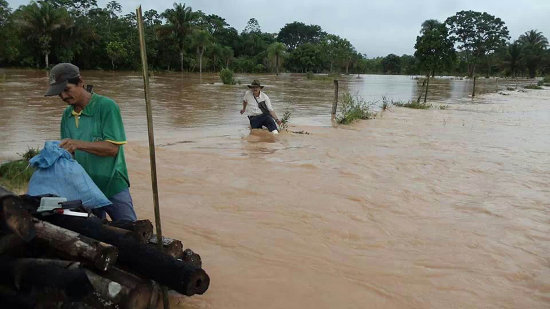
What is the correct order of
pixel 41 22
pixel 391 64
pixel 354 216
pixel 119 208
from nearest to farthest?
pixel 119 208, pixel 354 216, pixel 41 22, pixel 391 64

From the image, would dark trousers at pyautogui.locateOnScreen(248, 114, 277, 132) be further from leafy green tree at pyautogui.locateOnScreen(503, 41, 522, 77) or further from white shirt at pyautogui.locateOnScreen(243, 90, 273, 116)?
leafy green tree at pyautogui.locateOnScreen(503, 41, 522, 77)

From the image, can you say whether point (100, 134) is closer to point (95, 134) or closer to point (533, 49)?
point (95, 134)

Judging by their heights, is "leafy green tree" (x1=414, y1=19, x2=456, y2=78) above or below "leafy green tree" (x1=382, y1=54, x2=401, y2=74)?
below

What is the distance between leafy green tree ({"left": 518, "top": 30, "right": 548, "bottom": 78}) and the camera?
62.3 meters

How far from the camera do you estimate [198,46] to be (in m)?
47.2

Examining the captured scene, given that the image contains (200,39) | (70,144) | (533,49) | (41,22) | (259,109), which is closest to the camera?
(70,144)

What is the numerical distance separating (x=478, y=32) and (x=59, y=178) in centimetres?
8988

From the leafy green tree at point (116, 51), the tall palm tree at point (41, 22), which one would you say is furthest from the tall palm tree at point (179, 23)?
the tall palm tree at point (41, 22)

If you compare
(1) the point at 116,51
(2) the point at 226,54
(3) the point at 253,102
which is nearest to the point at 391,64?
(2) the point at 226,54

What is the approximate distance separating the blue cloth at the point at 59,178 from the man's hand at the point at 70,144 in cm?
5

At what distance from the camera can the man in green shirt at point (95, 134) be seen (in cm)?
295

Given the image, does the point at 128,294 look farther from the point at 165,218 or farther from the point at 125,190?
the point at 165,218

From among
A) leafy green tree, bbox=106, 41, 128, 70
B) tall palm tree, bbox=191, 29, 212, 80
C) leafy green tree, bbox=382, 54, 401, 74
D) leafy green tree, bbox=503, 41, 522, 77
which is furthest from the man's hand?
leafy green tree, bbox=382, 54, 401, 74

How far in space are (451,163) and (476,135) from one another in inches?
173
